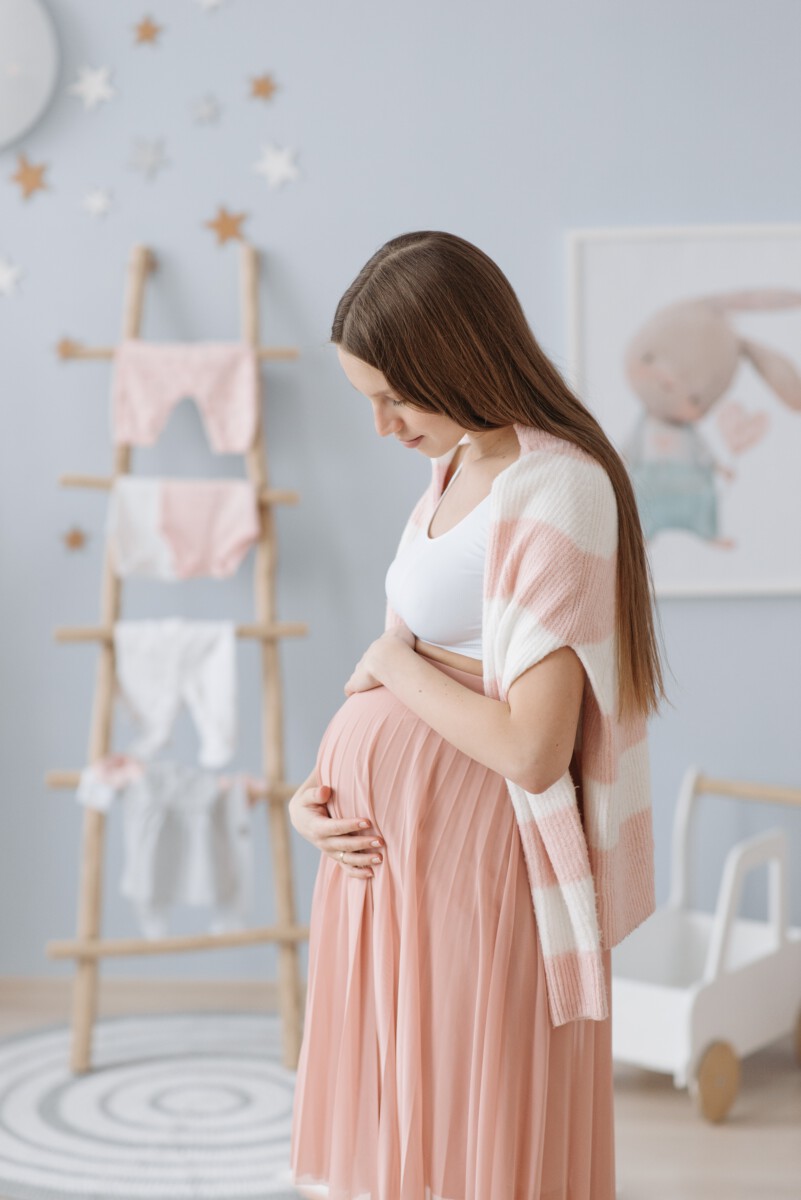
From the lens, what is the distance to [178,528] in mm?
2428

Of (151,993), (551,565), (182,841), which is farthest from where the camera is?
(151,993)

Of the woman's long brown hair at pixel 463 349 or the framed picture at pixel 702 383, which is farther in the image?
the framed picture at pixel 702 383

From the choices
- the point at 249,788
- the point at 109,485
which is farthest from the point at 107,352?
the point at 249,788

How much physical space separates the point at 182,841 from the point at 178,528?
1.90 ft

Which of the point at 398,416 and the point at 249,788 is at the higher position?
the point at 398,416

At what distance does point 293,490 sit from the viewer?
2625mm

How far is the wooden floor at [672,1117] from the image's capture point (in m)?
1.93

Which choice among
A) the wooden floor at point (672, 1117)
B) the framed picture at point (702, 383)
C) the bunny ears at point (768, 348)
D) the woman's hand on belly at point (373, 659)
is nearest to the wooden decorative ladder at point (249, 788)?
the wooden floor at point (672, 1117)

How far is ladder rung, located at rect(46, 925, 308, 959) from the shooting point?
241 cm

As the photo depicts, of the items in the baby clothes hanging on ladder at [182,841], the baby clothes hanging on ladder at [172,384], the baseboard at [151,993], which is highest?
the baby clothes hanging on ladder at [172,384]

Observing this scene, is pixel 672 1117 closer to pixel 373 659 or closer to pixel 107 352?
pixel 373 659

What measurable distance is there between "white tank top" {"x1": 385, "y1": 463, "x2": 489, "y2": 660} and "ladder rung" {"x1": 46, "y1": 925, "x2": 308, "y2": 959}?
139cm

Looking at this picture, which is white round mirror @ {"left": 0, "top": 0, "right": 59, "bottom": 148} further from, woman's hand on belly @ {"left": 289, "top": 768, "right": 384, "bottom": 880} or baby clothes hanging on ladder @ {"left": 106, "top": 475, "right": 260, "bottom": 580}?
woman's hand on belly @ {"left": 289, "top": 768, "right": 384, "bottom": 880}

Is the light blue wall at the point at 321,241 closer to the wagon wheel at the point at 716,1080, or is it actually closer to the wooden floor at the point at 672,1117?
the wooden floor at the point at 672,1117
